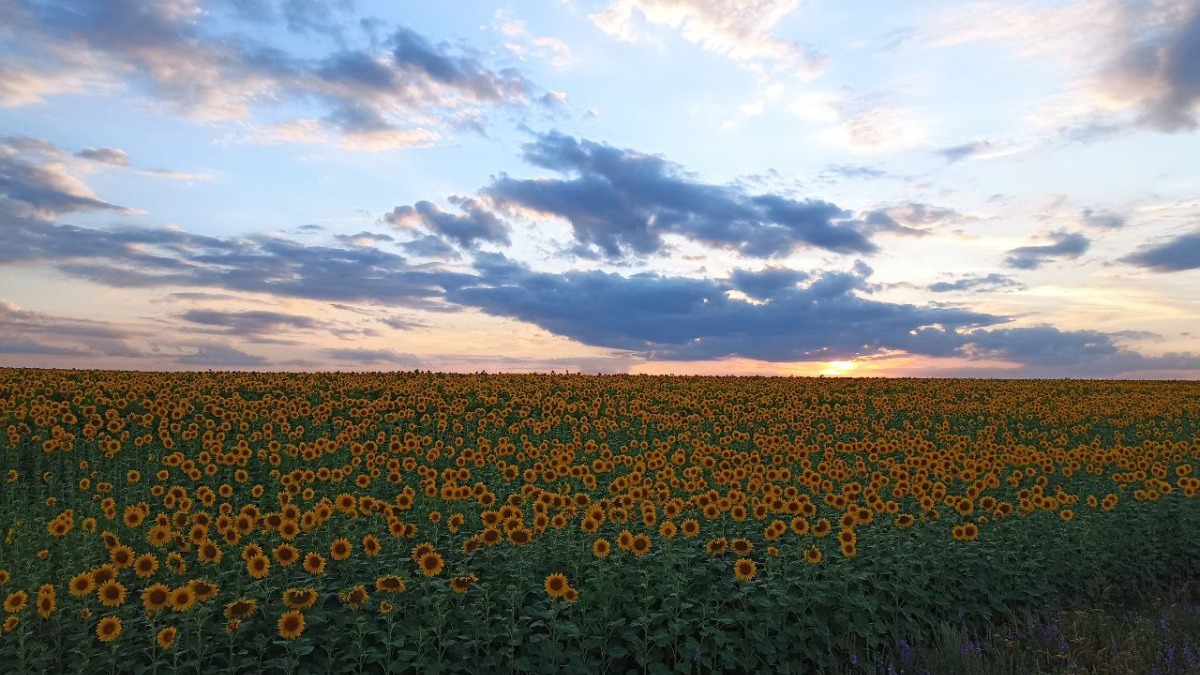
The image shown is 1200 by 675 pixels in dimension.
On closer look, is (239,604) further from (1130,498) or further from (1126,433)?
(1126,433)

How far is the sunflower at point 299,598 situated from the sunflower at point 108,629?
4.46 feet

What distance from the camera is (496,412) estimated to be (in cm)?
2317

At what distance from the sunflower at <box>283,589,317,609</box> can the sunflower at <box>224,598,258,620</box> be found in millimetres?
316

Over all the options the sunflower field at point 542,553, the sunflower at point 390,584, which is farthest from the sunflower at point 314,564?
the sunflower at point 390,584

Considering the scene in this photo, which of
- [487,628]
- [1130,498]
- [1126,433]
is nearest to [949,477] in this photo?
[1130,498]

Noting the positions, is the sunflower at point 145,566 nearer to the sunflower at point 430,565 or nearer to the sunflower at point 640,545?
the sunflower at point 430,565

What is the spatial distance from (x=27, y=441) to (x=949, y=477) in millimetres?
20346

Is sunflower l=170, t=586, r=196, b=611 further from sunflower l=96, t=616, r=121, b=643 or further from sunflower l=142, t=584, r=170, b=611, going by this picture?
sunflower l=96, t=616, r=121, b=643

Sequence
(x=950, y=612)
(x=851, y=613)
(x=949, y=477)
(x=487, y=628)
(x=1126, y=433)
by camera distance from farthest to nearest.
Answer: (x=1126, y=433) < (x=949, y=477) < (x=950, y=612) < (x=851, y=613) < (x=487, y=628)

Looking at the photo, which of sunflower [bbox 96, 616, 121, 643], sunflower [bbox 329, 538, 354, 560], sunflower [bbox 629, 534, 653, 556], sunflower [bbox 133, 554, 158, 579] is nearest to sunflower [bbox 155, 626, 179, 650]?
sunflower [bbox 96, 616, 121, 643]

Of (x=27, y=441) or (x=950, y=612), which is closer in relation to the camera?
(x=950, y=612)

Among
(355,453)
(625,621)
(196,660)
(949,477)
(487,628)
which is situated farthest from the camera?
(355,453)

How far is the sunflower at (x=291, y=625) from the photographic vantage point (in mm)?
6491

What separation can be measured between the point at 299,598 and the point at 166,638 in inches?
40.7
